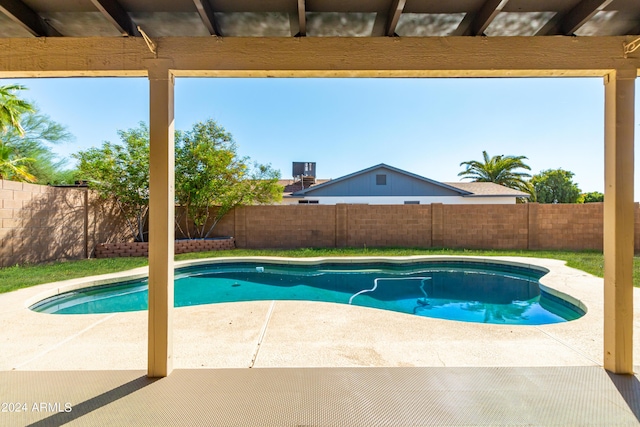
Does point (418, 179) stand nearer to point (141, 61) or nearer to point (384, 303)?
point (384, 303)

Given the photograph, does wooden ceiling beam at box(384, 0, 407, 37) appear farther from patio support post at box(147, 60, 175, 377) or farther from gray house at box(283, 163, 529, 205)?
gray house at box(283, 163, 529, 205)

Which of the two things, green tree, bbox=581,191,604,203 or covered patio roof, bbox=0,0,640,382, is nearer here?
covered patio roof, bbox=0,0,640,382

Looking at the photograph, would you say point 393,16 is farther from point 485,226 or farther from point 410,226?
point 485,226

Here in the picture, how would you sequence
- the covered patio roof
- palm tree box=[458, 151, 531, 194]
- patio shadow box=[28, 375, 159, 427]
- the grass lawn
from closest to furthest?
1. patio shadow box=[28, 375, 159, 427]
2. the covered patio roof
3. the grass lawn
4. palm tree box=[458, 151, 531, 194]

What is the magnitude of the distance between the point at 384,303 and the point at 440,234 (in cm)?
597

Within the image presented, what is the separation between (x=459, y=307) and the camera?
536 cm

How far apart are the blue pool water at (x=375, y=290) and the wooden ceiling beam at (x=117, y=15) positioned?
175 inches

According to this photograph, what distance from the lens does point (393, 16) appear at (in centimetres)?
198

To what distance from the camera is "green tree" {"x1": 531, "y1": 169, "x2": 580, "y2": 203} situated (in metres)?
24.1

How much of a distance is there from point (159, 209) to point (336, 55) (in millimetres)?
1736

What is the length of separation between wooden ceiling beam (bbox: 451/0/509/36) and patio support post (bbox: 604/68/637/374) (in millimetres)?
1068

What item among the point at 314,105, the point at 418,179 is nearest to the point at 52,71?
the point at 314,105

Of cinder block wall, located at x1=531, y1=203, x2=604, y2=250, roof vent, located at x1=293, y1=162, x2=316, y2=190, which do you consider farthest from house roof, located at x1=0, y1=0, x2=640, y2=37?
roof vent, located at x1=293, y1=162, x2=316, y2=190

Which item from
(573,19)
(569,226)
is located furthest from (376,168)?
(573,19)
